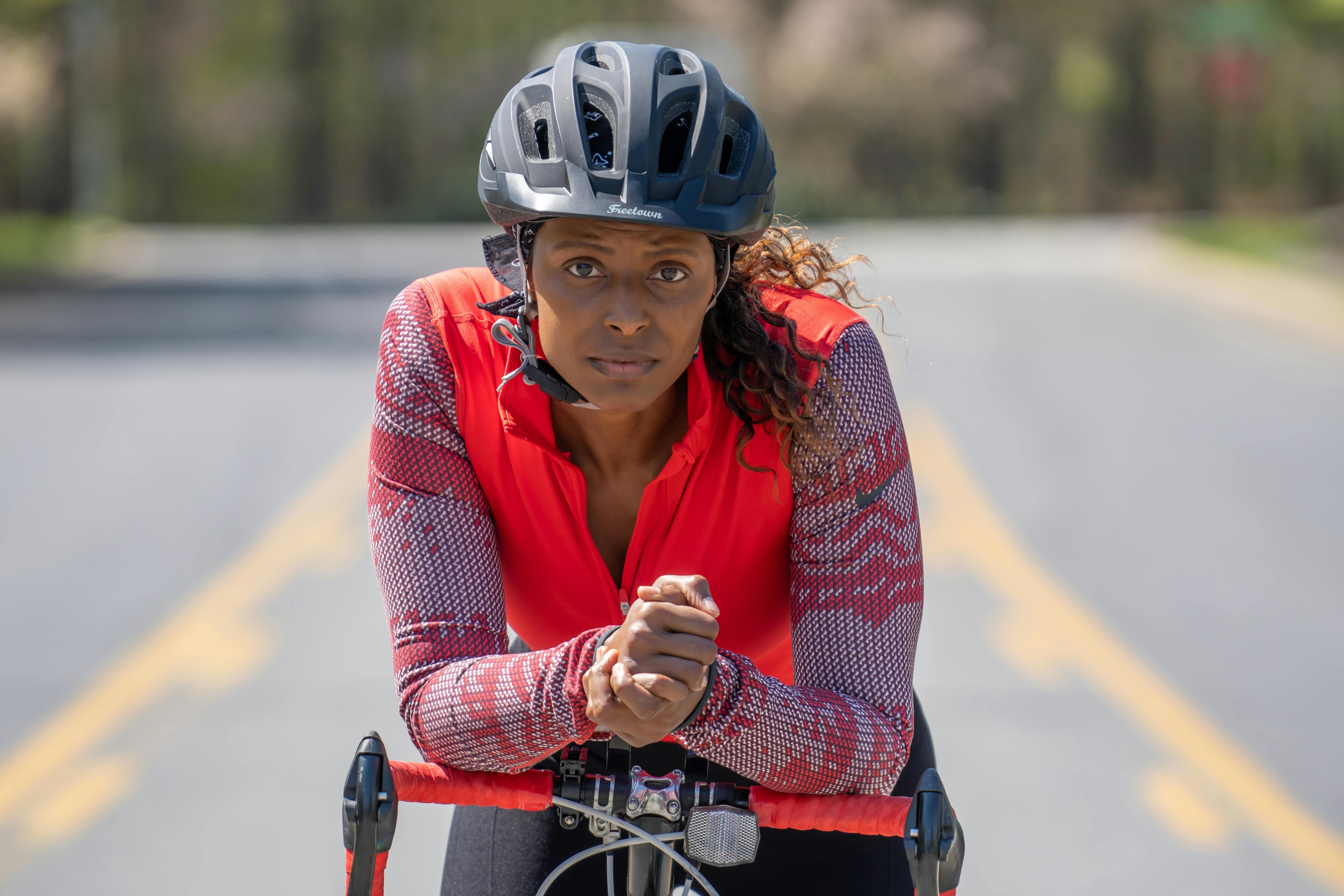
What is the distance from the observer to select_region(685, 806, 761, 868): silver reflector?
2.01 meters

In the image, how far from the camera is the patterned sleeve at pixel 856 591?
2162 millimetres

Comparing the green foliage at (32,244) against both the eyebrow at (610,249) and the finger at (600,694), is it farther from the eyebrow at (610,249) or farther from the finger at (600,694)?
the finger at (600,694)

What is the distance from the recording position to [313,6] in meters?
44.8

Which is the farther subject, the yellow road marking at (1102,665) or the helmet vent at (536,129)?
the yellow road marking at (1102,665)

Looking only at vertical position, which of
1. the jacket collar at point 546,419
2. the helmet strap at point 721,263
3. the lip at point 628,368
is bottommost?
the jacket collar at point 546,419

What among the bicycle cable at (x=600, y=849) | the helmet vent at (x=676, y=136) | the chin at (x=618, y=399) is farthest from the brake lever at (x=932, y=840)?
the helmet vent at (x=676, y=136)

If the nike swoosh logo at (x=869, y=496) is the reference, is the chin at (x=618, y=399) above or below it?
above

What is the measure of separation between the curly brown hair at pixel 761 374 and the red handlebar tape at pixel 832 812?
0.52 meters

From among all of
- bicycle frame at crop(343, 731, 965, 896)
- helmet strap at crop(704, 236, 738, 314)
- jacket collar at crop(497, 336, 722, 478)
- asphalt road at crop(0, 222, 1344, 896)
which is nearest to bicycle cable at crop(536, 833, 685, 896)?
bicycle frame at crop(343, 731, 965, 896)

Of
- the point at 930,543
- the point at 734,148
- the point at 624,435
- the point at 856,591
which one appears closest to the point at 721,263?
the point at 734,148

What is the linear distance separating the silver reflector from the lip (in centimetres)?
66

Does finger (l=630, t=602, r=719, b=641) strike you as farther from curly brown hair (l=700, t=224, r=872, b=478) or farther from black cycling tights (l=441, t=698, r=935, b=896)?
black cycling tights (l=441, t=698, r=935, b=896)

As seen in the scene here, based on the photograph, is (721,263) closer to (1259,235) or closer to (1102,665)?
(1102,665)

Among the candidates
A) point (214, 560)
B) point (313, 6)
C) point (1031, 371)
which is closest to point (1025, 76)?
point (313, 6)
